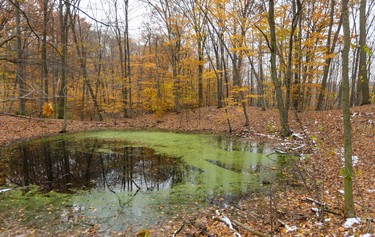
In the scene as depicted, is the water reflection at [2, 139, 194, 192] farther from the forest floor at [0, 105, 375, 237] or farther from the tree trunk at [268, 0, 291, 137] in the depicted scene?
the tree trunk at [268, 0, 291, 137]

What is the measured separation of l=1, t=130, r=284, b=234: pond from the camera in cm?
465

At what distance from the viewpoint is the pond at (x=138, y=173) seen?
465 centimetres

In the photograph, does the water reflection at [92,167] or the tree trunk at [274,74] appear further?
the tree trunk at [274,74]

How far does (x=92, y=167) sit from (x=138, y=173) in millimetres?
1673

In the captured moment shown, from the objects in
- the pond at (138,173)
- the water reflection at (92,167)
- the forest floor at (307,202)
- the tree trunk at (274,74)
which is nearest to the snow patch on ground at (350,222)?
the forest floor at (307,202)

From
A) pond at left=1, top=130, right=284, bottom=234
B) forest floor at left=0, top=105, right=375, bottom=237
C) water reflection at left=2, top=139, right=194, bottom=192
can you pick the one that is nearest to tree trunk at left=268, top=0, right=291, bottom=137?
forest floor at left=0, top=105, right=375, bottom=237

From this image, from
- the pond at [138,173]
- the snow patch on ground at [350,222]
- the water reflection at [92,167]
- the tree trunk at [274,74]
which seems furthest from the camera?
the tree trunk at [274,74]

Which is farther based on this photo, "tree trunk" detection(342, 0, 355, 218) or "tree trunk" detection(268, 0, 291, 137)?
"tree trunk" detection(268, 0, 291, 137)

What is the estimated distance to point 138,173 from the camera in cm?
686

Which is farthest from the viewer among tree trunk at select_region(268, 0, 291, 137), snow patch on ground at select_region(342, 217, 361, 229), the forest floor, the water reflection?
tree trunk at select_region(268, 0, 291, 137)

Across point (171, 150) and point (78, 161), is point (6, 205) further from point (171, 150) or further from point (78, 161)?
point (171, 150)

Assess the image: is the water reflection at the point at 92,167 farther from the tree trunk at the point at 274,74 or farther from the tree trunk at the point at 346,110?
the tree trunk at the point at 274,74

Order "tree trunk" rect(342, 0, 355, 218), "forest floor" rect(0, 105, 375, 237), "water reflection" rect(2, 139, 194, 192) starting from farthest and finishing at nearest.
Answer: "water reflection" rect(2, 139, 194, 192) < "forest floor" rect(0, 105, 375, 237) < "tree trunk" rect(342, 0, 355, 218)

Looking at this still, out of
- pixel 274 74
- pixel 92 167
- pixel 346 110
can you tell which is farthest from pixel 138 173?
pixel 274 74
